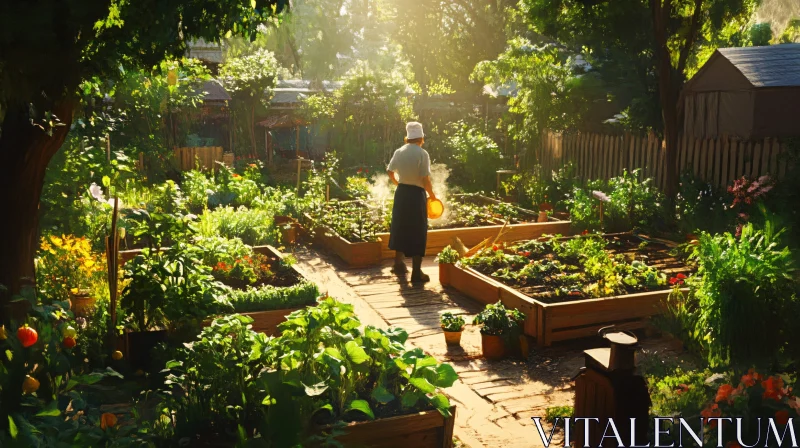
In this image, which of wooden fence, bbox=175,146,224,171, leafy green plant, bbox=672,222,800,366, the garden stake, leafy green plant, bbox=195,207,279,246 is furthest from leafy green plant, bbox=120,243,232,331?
wooden fence, bbox=175,146,224,171

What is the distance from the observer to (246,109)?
21.8m

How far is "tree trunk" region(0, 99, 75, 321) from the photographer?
4.64 meters

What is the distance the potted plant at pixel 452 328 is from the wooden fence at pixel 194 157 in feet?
35.6

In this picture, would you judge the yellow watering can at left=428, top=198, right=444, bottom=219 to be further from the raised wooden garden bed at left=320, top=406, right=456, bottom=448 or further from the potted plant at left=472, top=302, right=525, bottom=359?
the raised wooden garden bed at left=320, top=406, right=456, bottom=448

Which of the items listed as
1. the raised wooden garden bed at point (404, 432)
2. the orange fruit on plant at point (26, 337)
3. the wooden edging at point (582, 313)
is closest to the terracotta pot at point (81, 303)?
the orange fruit on plant at point (26, 337)

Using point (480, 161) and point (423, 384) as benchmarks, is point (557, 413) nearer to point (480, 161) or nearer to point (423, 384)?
point (423, 384)

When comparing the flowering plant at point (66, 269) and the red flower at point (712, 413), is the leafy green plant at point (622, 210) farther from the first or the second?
the red flower at point (712, 413)

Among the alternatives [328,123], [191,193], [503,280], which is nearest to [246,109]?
[328,123]

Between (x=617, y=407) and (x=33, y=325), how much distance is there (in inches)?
135

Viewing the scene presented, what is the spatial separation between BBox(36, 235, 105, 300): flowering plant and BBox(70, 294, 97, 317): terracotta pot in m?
0.06

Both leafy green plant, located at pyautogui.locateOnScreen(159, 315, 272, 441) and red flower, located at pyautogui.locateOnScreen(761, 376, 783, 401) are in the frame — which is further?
leafy green plant, located at pyautogui.locateOnScreen(159, 315, 272, 441)

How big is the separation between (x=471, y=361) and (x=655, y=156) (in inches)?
282

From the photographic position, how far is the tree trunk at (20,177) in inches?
183

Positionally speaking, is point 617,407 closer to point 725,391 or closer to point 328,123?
point 725,391
